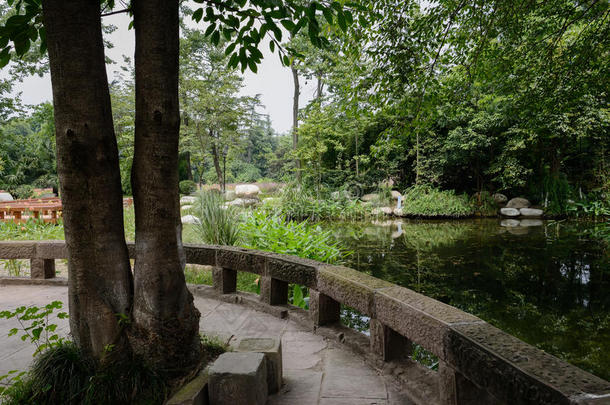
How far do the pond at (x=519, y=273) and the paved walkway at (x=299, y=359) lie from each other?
2484mm

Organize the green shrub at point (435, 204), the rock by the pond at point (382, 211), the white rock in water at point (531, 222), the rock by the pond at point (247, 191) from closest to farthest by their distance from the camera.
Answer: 1. the white rock in water at point (531, 222)
2. the green shrub at point (435, 204)
3. the rock by the pond at point (382, 211)
4. the rock by the pond at point (247, 191)

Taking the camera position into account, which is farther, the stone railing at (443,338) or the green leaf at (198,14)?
the green leaf at (198,14)

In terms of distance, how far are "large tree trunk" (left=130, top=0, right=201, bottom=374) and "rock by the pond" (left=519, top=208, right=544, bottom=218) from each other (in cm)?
1349

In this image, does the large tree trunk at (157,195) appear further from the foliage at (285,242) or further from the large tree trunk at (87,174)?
the foliage at (285,242)

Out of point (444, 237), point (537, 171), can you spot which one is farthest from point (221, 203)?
point (537, 171)

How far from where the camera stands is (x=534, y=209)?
1211 cm

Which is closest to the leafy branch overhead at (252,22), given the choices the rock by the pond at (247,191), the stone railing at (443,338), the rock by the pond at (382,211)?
the stone railing at (443,338)

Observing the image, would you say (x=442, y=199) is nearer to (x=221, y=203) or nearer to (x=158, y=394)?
(x=221, y=203)

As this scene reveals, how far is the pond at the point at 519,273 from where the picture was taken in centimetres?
361

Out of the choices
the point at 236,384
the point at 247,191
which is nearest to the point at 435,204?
the point at 247,191

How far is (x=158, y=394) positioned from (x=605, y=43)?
5.54 meters

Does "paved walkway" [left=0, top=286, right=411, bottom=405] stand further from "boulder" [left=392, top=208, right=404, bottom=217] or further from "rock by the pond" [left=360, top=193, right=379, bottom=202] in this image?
"rock by the pond" [left=360, top=193, right=379, bottom=202]

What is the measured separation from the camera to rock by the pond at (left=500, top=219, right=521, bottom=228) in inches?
412

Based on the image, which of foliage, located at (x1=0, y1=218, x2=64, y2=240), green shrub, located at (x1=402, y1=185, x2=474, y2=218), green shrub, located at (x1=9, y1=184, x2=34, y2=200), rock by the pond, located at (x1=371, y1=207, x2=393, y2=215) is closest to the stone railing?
foliage, located at (x1=0, y1=218, x2=64, y2=240)
